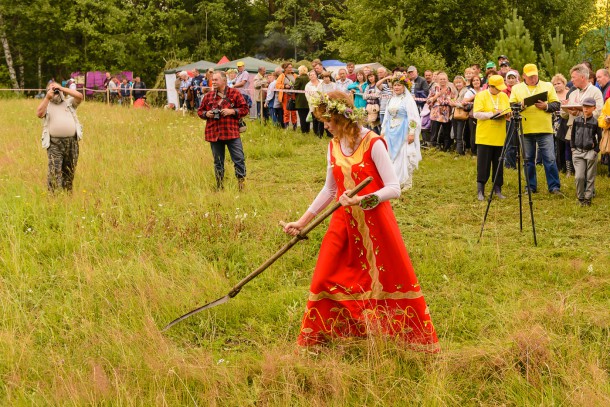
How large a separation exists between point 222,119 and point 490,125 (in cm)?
380

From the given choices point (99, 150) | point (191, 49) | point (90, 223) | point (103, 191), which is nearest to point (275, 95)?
point (99, 150)

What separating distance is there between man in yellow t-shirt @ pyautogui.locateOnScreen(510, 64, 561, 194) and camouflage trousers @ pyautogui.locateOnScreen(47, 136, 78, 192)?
20.0 ft

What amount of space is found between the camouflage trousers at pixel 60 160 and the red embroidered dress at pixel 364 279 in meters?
5.81

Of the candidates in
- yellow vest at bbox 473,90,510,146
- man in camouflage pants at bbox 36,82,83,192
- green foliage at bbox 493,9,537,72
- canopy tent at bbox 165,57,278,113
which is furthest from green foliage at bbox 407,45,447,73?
man in camouflage pants at bbox 36,82,83,192

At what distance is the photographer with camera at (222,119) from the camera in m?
10.5

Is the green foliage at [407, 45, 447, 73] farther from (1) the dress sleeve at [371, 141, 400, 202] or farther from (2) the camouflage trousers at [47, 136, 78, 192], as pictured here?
(1) the dress sleeve at [371, 141, 400, 202]

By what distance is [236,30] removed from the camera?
1973 inches

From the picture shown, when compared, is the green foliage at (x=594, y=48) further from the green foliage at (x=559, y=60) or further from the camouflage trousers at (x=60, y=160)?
the camouflage trousers at (x=60, y=160)

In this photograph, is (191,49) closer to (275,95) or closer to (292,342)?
(275,95)

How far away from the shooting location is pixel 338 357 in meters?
4.75

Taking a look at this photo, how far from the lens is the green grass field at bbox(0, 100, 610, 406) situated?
439 centimetres

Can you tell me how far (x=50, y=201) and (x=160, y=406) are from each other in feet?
18.2

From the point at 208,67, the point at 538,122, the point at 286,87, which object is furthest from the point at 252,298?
the point at 208,67

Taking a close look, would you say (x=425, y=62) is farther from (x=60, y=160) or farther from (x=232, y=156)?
(x=60, y=160)
